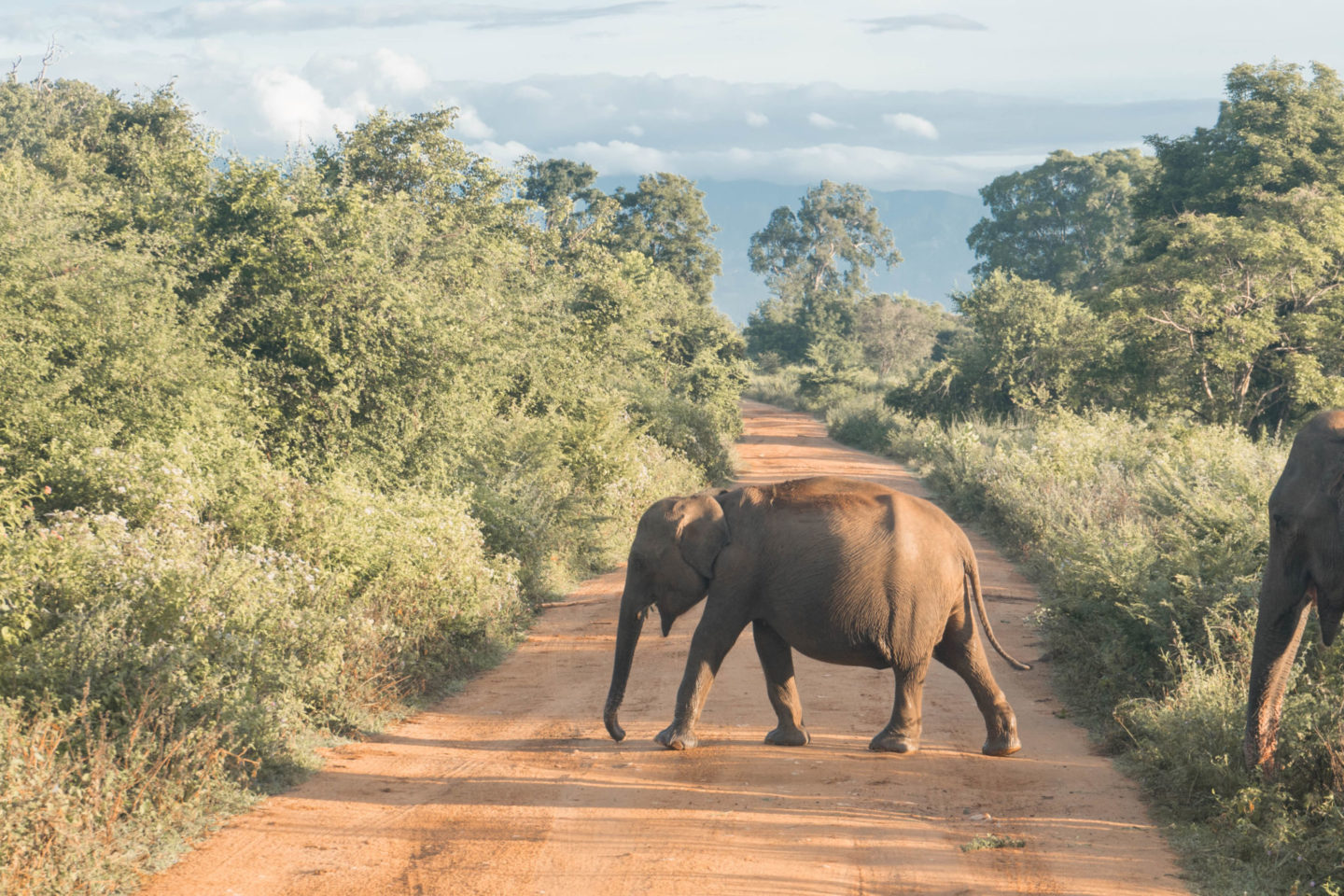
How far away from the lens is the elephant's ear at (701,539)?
7723 millimetres

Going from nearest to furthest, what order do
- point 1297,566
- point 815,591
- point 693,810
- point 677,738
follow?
point 1297,566 → point 693,810 → point 815,591 → point 677,738

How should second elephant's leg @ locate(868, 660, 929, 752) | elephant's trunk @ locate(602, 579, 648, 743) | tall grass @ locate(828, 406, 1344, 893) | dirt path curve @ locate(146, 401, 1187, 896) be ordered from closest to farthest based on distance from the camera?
dirt path curve @ locate(146, 401, 1187, 896) < tall grass @ locate(828, 406, 1344, 893) < second elephant's leg @ locate(868, 660, 929, 752) < elephant's trunk @ locate(602, 579, 648, 743)

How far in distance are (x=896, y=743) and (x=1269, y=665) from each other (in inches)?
99.9

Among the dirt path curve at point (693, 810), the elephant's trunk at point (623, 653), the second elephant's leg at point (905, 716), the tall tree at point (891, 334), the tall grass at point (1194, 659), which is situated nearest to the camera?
the dirt path curve at point (693, 810)

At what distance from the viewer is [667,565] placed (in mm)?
7777

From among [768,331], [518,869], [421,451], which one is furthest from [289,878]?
[768,331]

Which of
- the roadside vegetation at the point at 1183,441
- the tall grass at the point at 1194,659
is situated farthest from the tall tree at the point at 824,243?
the tall grass at the point at 1194,659

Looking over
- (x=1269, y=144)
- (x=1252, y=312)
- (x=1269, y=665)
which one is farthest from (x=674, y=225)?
(x=1269, y=665)

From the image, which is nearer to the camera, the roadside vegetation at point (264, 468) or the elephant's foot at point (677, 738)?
the roadside vegetation at point (264, 468)

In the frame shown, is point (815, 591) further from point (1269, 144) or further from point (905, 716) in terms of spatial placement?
point (1269, 144)

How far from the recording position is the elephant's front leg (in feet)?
25.1

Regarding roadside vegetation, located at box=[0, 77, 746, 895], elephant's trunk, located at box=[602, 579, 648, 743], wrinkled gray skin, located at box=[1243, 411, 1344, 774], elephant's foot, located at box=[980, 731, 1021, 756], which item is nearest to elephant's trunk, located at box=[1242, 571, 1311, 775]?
wrinkled gray skin, located at box=[1243, 411, 1344, 774]

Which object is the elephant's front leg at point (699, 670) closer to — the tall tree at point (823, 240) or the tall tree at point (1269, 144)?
the tall tree at point (1269, 144)

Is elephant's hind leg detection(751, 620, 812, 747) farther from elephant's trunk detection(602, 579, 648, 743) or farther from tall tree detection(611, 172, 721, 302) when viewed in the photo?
tall tree detection(611, 172, 721, 302)
